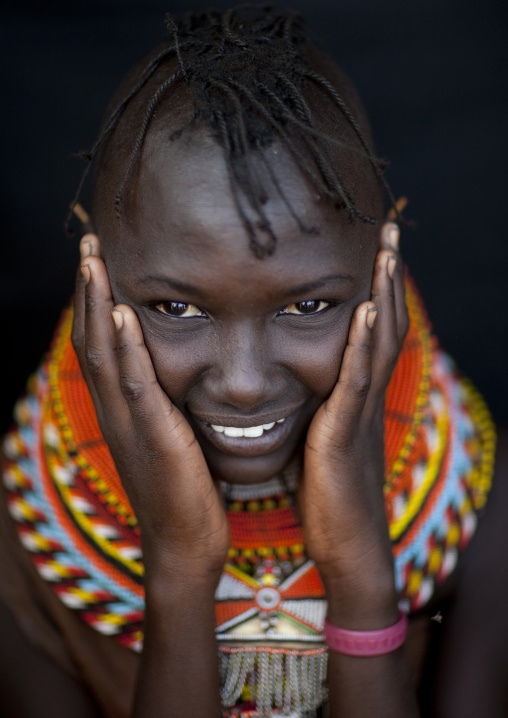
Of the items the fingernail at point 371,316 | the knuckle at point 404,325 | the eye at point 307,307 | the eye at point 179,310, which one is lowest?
the knuckle at point 404,325

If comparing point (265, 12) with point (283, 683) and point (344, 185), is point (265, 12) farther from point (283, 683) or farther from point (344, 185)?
point (283, 683)

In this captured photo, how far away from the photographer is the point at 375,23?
2.69 metres

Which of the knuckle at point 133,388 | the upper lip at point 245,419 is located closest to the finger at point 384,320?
the upper lip at point 245,419

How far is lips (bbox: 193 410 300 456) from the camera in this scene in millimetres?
1593

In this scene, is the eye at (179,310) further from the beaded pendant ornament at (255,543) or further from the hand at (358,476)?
the beaded pendant ornament at (255,543)

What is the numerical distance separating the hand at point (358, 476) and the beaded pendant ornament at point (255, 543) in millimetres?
165

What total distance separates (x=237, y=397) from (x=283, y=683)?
78 centimetres

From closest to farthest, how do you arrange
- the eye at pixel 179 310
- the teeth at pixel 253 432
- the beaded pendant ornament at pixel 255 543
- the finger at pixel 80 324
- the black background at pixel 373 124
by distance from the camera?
the eye at pixel 179 310, the teeth at pixel 253 432, the finger at pixel 80 324, the beaded pendant ornament at pixel 255 543, the black background at pixel 373 124

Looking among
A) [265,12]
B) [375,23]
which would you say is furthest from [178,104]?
[375,23]

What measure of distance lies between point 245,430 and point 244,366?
0.62 ft

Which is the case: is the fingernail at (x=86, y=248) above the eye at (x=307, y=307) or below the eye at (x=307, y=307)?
above

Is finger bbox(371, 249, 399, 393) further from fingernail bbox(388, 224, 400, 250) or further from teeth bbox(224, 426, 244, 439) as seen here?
teeth bbox(224, 426, 244, 439)

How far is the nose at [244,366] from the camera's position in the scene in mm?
1446

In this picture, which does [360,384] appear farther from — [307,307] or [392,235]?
[392,235]
